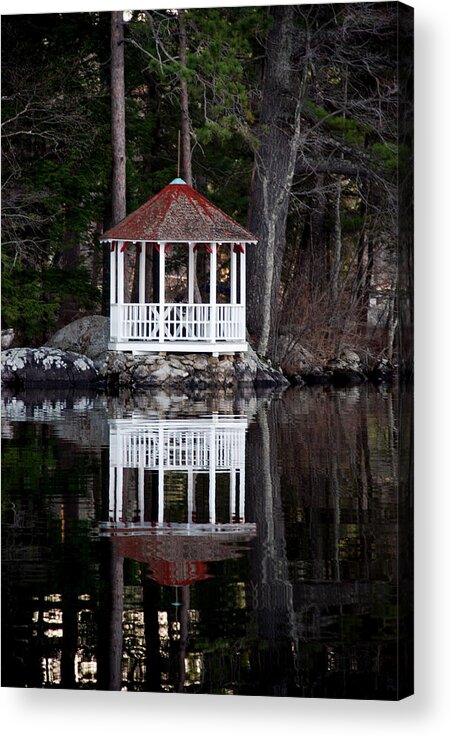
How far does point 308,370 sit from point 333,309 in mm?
6044

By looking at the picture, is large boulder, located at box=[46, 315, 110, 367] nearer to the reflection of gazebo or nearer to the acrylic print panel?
the acrylic print panel

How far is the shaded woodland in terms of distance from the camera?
9.57m

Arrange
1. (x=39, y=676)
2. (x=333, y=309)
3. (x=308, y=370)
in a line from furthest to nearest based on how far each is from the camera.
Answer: (x=308, y=370) → (x=333, y=309) → (x=39, y=676)

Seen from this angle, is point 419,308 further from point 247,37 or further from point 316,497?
point 247,37

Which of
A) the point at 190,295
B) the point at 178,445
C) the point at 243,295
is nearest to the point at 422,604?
the point at 178,445

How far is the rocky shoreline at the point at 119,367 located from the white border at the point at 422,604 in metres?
10.5

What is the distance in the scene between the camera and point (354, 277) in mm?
13391

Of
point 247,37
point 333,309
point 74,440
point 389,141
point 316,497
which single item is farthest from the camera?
point 333,309

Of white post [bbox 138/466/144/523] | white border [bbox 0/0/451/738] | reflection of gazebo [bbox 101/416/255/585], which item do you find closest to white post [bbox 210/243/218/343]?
reflection of gazebo [bbox 101/416/255/585]

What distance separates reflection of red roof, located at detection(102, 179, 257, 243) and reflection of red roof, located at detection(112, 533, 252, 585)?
1177cm

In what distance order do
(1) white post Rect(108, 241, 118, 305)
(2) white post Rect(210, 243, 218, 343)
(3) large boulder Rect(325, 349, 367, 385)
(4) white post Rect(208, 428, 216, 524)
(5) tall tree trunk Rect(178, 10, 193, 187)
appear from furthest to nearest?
(2) white post Rect(210, 243, 218, 343), (1) white post Rect(108, 241, 118, 305), (3) large boulder Rect(325, 349, 367, 385), (5) tall tree trunk Rect(178, 10, 193, 187), (4) white post Rect(208, 428, 216, 524)

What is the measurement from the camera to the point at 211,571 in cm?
796

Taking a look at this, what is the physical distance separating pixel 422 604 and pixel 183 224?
1391cm

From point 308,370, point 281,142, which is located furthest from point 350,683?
point 308,370
